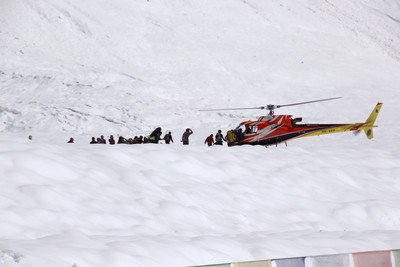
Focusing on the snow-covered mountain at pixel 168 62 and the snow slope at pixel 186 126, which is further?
the snow-covered mountain at pixel 168 62

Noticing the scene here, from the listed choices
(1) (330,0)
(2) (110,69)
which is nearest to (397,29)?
(1) (330,0)

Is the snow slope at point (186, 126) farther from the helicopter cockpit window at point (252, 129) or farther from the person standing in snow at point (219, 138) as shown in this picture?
the person standing in snow at point (219, 138)

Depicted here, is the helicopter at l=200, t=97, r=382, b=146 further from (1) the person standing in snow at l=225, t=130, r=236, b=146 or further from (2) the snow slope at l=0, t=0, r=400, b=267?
(2) the snow slope at l=0, t=0, r=400, b=267

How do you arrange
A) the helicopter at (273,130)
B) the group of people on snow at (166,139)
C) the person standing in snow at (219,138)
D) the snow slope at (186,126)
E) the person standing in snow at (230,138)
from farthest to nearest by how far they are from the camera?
the helicopter at (273,130) → the person standing in snow at (219,138) → the person standing in snow at (230,138) → the group of people on snow at (166,139) → the snow slope at (186,126)

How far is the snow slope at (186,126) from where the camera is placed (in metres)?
10.1

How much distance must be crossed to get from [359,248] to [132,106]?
2288cm

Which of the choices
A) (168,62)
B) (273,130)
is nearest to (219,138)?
(273,130)

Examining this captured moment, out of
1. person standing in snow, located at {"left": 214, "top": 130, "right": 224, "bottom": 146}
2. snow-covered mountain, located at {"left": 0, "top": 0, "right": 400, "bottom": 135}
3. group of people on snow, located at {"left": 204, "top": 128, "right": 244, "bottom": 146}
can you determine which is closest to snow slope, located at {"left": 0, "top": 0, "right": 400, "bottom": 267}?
snow-covered mountain, located at {"left": 0, "top": 0, "right": 400, "bottom": 135}

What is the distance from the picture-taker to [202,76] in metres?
37.4

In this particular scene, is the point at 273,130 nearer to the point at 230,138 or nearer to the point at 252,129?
the point at 252,129

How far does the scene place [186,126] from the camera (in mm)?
31172

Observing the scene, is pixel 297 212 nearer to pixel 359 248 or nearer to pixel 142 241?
pixel 359 248

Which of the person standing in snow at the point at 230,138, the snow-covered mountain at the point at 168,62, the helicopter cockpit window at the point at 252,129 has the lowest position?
the person standing in snow at the point at 230,138

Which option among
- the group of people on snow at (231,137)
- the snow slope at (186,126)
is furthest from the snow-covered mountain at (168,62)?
the group of people on snow at (231,137)
